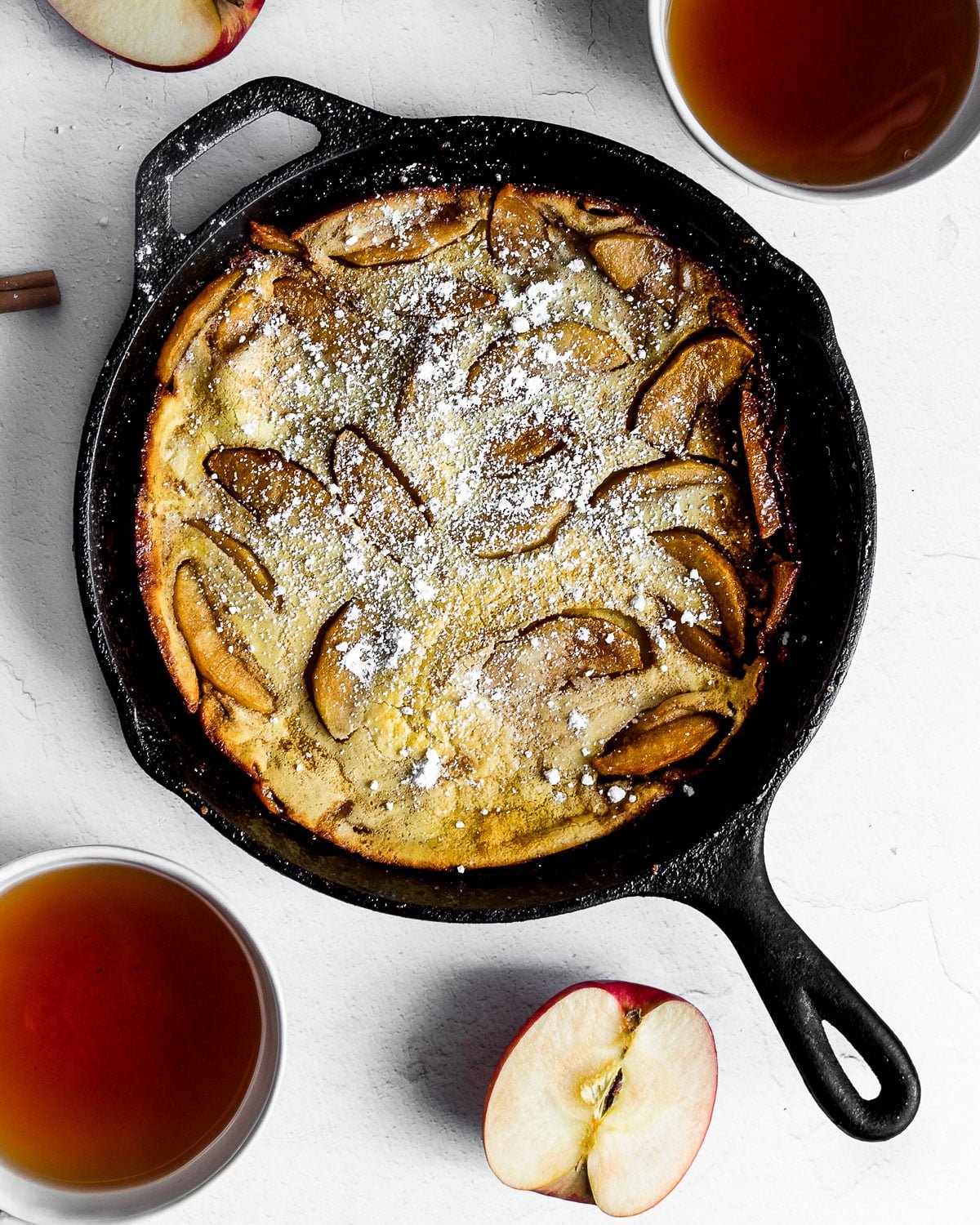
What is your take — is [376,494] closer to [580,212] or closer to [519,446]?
[519,446]

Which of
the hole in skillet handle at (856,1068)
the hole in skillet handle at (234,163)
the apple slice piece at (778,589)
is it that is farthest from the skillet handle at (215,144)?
the hole in skillet handle at (856,1068)

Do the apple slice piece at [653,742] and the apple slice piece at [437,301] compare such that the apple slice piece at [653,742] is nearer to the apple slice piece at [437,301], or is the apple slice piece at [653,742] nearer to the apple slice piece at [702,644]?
the apple slice piece at [702,644]

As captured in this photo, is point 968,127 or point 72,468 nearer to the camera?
point 968,127

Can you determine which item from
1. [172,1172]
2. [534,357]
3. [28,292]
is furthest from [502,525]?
[172,1172]

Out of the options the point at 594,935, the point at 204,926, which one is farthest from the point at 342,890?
the point at 594,935

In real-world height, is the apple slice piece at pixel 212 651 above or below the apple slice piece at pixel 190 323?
below

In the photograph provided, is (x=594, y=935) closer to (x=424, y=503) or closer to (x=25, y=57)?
(x=424, y=503)

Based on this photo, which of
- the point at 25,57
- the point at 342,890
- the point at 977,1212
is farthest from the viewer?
the point at 977,1212
